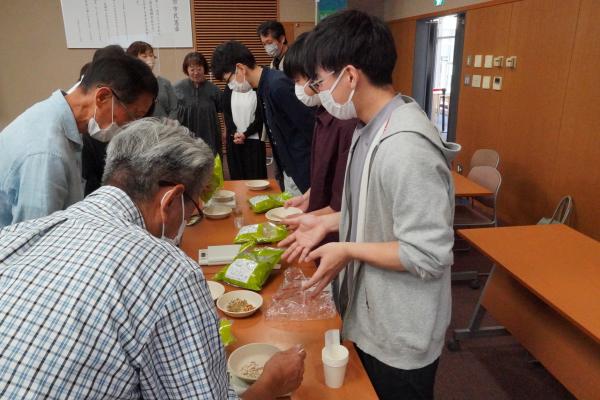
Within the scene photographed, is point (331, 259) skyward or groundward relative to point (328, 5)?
groundward

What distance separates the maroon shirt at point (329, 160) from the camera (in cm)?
193

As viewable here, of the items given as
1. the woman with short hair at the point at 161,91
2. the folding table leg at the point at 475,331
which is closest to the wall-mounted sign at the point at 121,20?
the woman with short hair at the point at 161,91

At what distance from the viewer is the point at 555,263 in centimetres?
203

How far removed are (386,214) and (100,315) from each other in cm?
72

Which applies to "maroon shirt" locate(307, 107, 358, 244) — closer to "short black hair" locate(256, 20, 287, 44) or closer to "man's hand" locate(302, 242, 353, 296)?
"man's hand" locate(302, 242, 353, 296)

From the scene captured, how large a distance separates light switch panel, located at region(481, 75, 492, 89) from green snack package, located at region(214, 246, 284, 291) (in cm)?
372

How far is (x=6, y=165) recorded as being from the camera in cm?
A: 129

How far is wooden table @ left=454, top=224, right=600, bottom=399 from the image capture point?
1.75 metres

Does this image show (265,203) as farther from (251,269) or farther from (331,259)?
(331,259)

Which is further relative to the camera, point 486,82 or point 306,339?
point 486,82

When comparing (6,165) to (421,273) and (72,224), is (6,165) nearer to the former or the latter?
(72,224)

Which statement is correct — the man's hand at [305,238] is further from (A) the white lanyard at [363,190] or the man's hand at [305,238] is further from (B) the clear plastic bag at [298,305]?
(A) the white lanyard at [363,190]

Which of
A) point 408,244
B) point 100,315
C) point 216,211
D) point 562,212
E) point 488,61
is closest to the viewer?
point 100,315

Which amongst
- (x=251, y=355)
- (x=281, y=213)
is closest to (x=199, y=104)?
(x=281, y=213)
